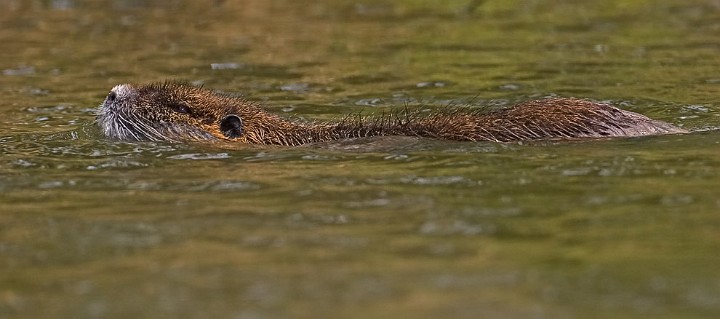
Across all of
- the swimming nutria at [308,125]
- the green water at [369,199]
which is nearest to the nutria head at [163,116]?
the swimming nutria at [308,125]

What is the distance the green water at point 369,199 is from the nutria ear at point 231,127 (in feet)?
0.80

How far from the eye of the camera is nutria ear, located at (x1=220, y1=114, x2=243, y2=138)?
860 cm

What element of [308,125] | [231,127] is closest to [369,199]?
[231,127]

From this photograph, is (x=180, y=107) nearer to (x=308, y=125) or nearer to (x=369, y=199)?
(x=308, y=125)

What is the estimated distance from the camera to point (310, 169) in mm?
7434

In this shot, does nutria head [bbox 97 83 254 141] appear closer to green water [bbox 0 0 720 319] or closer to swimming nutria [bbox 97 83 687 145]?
swimming nutria [bbox 97 83 687 145]

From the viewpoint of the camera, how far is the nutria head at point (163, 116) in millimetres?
8609

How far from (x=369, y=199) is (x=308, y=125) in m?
2.53

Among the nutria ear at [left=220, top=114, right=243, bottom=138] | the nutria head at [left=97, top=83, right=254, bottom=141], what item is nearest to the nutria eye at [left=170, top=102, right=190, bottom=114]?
the nutria head at [left=97, top=83, right=254, bottom=141]

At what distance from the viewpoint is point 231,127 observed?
8.65 metres

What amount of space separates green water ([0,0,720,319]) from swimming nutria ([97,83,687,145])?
236mm

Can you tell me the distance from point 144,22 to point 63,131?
20.7 feet

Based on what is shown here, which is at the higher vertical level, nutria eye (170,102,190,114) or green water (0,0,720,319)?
nutria eye (170,102,190,114)

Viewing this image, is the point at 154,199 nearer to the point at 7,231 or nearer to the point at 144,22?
the point at 7,231
